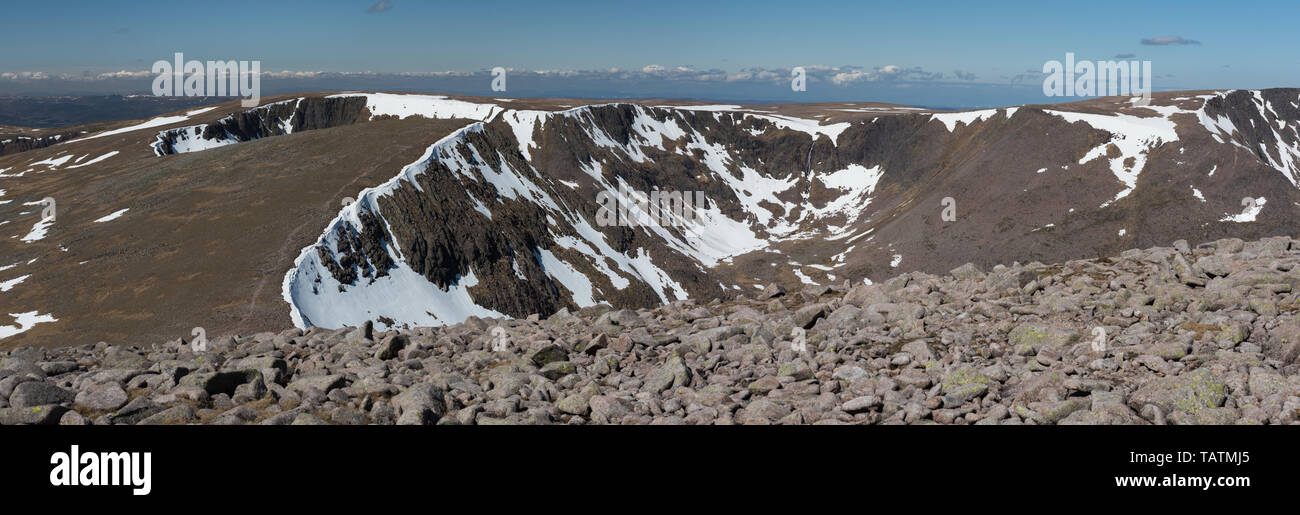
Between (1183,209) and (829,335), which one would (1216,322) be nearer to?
(829,335)

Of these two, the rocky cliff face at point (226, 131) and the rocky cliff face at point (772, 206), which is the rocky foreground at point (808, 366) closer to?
the rocky cliff face at point (772, 206)

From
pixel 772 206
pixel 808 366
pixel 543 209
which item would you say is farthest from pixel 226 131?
pixel 808 366

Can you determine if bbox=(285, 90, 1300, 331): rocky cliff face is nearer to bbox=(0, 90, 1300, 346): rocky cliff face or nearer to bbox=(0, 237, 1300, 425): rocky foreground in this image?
bbox=(0, 90, 1300, 346): rocky cliff face

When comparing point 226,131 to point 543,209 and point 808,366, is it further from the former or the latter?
point 808,366

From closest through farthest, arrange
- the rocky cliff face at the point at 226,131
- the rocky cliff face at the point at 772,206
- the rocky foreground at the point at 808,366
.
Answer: the rocky foreground at the point at 808,366 → the rocky cliff face at the point at 772,206 → the rocky cliff face at the point at 226,131

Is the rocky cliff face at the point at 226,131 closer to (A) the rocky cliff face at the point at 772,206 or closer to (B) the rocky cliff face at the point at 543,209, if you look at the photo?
(B) the rocky cliff face at the point at 543,209

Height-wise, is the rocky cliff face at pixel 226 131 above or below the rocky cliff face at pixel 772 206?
above

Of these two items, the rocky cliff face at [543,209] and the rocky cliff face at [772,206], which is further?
the rocky cliff face at [772,206]

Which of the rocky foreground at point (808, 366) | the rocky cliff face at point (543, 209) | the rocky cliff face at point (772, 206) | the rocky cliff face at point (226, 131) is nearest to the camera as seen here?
the rocky foreground at point (808, 366)

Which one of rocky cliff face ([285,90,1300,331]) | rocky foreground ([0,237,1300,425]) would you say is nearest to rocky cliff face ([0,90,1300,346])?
rocky cliff face ([285,90,1300,331])

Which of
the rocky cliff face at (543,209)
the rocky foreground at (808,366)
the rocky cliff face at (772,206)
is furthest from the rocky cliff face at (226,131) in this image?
the rocky foreground at (808,366)
